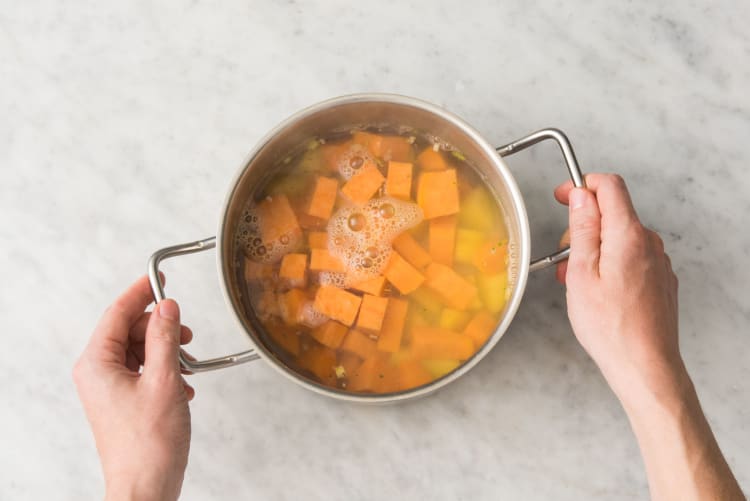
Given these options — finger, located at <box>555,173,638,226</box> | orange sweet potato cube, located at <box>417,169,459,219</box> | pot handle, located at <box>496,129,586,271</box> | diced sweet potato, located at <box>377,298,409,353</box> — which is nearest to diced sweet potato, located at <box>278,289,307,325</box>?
diced sweet potato, located at <box>377,298,409,353</box>

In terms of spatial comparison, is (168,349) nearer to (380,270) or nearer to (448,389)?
(380,270)

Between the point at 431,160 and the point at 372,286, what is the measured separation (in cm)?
22

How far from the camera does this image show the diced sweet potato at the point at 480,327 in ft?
3.31

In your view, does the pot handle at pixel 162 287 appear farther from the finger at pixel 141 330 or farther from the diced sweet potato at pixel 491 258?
the diced sweet potato at pixel 491 258

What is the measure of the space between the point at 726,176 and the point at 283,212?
30.7 inches

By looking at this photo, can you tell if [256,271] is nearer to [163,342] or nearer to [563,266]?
[163,342]

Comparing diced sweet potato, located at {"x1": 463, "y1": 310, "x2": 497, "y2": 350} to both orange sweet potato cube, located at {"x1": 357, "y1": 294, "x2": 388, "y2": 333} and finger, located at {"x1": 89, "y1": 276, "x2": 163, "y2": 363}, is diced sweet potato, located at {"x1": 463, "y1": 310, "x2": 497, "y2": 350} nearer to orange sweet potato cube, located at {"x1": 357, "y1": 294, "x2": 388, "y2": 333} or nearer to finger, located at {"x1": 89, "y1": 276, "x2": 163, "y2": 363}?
orange sweet potato cube, located at {"x1": 357, "y1": 294, "x2": 388, "y2": 333}

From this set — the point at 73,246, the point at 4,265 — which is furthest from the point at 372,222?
the point at 4,265

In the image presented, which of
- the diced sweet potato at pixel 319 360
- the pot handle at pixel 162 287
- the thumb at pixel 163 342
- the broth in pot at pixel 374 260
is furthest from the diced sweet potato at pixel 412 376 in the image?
the thumb at pixel 163 342

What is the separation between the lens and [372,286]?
102cm

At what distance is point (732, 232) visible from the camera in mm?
1174

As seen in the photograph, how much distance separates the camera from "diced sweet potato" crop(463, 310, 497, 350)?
1.01 meters

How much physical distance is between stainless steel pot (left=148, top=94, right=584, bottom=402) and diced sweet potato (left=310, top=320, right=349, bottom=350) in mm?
75

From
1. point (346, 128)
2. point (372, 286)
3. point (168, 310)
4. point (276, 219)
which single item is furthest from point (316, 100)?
point (168, 310)
